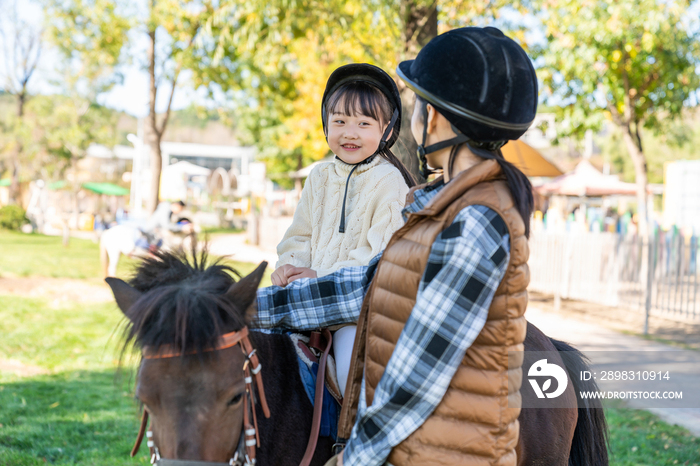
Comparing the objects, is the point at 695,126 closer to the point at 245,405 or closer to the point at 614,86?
the point at 614,86

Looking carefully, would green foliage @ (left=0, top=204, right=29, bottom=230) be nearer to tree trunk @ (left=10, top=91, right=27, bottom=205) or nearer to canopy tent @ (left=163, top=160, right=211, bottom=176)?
tree trunk @ (left=10, top=91, right=27, bottom=205)

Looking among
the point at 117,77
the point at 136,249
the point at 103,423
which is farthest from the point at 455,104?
the point at 117,77

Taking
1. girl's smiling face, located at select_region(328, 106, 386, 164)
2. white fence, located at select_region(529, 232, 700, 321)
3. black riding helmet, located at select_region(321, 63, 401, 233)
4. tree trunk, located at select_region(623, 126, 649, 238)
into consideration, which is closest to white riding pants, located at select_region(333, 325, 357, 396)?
black riding helmet, located at select_region(321, 63, 401, 233)

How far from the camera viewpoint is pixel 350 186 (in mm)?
2504

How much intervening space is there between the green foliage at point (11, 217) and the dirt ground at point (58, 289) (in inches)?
674

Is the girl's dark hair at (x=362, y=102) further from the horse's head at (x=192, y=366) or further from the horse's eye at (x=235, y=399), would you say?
the horse's eye at (x=235, y=399)

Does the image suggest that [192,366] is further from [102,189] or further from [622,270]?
[102,189]

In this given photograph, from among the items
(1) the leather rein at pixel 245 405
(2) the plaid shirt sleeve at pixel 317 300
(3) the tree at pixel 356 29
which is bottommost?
(1) the leather rein at pixel 245 405

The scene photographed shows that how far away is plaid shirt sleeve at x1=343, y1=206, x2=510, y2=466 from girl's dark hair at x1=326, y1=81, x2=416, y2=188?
3.83 ft

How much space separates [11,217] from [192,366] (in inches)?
1188

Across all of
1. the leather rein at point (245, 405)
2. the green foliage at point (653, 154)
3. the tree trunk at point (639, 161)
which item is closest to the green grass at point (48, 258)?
the leather rein at point (245, 405)

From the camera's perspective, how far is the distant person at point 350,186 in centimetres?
235

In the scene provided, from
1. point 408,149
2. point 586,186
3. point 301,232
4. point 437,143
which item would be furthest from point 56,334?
point 586,186

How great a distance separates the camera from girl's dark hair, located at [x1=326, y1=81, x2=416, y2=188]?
2.55 meters
